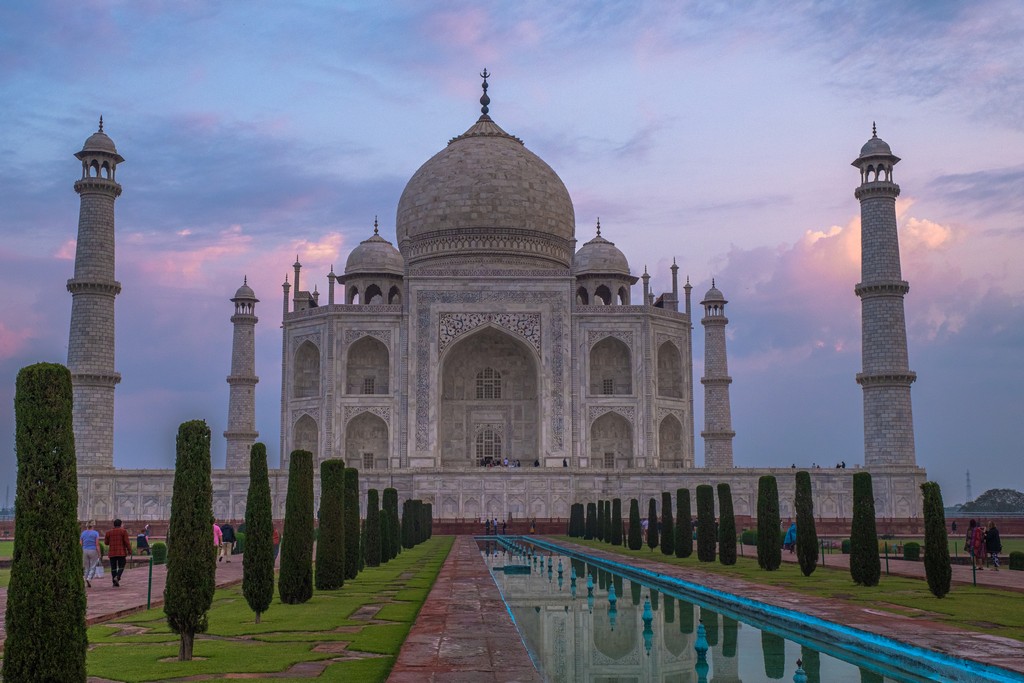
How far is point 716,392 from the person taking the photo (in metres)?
34.5

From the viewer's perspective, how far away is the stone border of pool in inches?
251

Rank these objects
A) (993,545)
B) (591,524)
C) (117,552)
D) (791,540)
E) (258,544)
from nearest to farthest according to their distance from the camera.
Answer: (258,544)
(117,552)
(993,545)
(791,540)
(591,524)

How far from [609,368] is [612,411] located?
1933 millimetres

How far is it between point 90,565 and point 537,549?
9.74 meters

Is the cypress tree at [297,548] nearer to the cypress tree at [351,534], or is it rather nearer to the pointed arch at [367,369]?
the cypress tree at [351,534]

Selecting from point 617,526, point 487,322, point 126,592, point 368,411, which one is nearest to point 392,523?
point 126,592

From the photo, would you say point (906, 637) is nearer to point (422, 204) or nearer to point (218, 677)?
point (218, 677)

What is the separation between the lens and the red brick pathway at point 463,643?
5.75 metres

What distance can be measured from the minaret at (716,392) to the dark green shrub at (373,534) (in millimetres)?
20241

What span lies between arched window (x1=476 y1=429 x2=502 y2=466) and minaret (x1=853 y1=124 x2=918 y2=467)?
10.8 metres

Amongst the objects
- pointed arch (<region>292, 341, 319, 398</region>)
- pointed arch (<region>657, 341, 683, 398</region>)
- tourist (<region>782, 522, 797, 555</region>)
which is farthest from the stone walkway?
pointed arch (<region>657, 341, 683, 398</region>)

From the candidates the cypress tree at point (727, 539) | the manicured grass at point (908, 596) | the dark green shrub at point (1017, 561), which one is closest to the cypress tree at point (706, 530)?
the cypress tree at point (727, 539)

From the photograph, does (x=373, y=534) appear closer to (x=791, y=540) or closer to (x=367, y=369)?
(x=791, y=540)

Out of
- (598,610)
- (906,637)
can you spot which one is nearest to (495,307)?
(598,610)
